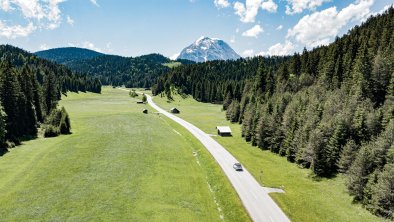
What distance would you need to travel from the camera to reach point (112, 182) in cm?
5281

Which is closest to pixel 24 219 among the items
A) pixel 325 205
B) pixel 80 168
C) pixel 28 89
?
pixel 80 168

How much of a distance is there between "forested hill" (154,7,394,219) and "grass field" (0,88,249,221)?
1828 cm

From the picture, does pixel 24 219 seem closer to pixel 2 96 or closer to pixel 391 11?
pixel 2 96

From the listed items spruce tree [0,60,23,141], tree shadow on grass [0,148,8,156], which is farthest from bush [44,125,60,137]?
tree shadow on grass [0,148,8,156]

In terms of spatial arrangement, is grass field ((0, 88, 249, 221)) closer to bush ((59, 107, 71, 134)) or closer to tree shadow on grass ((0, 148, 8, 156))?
tree shadow on grass ((0, 148, 8, 156))

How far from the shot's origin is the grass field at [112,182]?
4184cm

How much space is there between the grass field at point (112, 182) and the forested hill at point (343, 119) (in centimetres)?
1828

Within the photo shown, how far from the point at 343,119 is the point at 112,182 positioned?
143 feet

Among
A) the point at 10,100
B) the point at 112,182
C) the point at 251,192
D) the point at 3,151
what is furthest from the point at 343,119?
the point at 10,100

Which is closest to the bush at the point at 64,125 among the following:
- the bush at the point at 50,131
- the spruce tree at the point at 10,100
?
the bush at the point at 50,131

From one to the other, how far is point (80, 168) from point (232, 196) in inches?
1103

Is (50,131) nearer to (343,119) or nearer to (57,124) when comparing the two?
(57,124)

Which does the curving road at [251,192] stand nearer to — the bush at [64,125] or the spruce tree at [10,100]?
the bush at [64,125]

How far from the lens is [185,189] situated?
52.0 metres
